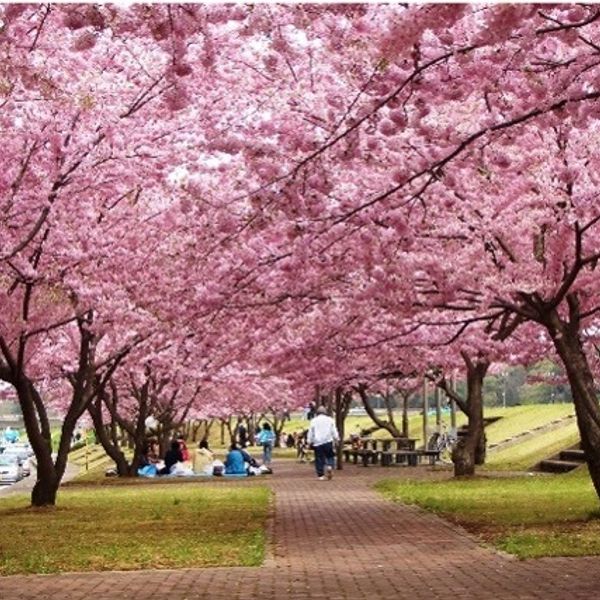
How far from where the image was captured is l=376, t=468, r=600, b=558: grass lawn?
13250mm

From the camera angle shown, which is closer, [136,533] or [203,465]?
[136,533]

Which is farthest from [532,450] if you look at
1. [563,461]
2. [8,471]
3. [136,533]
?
[8,471]

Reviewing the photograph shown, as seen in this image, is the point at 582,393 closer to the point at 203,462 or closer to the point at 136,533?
the point at 136,533

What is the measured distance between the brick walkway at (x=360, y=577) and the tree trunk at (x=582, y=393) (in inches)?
74.9

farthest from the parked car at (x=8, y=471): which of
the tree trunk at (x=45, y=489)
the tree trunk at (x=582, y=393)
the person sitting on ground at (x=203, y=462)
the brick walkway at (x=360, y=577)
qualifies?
the tree trunk at (x=582, y=393)

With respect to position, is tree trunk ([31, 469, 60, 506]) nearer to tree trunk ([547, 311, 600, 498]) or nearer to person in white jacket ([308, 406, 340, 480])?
person in white jacket ([308, 406, 340, 480])

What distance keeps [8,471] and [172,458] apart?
63.1 feet

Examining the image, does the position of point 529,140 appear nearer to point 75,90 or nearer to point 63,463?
→ point 75,90

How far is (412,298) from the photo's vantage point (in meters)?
17.2

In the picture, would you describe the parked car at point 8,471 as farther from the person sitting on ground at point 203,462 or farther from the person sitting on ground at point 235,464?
the person sitting on ground at point 235,464

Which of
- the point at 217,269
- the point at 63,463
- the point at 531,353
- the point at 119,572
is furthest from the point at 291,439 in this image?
the point at 119,572

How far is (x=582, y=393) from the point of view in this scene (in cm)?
1567

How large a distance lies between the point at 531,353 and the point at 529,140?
49.4ft

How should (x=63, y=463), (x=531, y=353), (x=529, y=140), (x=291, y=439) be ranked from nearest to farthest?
(x=529, y=140)
(x=63, y=463)
(x=531, y=353)
(x=291, y=439)
